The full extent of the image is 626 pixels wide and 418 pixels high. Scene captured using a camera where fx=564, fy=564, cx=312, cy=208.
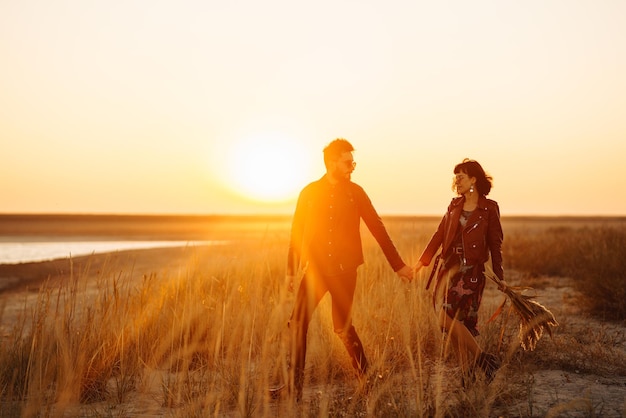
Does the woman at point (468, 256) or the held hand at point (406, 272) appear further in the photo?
the held hand at point (406, 272)

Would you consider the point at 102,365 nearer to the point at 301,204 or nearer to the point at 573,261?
the point at 301,204

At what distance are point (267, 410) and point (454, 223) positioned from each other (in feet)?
6.73

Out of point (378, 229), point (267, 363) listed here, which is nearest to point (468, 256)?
point (378, 229)

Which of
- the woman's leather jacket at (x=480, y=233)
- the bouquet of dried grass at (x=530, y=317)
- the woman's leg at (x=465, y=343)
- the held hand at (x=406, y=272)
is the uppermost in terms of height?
the woman's leather jacket at (x=480, y=233)

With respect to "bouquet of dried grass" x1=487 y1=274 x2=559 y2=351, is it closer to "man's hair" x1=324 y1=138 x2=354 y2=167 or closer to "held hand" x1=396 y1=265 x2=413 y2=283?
"held hand" x1=396 y1=265 x2=413 y2=283

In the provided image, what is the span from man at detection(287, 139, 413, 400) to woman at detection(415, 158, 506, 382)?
368mm

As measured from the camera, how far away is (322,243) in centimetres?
459

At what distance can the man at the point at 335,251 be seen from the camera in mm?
4488

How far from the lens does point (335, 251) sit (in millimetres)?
4504

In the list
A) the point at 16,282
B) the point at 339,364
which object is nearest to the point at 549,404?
the point at 339,364

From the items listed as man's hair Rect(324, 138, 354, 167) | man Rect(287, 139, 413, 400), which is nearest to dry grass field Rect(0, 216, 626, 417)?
man Rect(287, 139, 413, 400)

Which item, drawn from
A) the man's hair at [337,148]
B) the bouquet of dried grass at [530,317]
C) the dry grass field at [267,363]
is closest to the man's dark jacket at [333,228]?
the man's hair at [337,148]

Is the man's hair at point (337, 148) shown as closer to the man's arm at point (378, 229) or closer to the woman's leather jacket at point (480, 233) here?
the man's arm at point (378, 229)

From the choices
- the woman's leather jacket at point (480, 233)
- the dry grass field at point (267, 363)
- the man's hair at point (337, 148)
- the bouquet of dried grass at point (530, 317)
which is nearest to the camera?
the dry grass field at point (267, 363)
